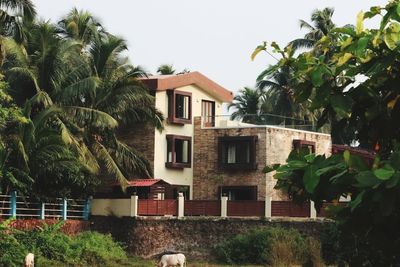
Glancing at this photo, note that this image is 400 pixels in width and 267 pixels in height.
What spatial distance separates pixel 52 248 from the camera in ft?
91.9

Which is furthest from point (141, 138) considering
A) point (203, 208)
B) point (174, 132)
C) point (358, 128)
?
point (358, 128)

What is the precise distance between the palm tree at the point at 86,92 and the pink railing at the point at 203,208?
2.88 m

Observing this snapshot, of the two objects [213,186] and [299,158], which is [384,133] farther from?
[213,186]

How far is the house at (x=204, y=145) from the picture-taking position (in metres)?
37.9

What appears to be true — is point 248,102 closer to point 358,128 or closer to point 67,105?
point 67,105

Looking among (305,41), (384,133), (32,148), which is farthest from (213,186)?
(384,133)

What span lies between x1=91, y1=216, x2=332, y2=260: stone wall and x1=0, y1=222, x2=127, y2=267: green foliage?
2.80 meters

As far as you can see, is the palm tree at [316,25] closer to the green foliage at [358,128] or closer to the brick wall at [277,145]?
the brick wall at [277,145]

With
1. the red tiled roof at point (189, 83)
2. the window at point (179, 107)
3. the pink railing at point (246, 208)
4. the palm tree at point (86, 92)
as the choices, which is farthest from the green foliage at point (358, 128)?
the window at point (179, 107)

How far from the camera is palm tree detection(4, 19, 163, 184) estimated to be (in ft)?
107

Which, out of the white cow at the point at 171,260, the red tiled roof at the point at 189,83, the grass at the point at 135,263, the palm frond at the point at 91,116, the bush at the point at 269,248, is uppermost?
the red tiled roof at the point at 189,83

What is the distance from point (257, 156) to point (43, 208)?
10.6 m

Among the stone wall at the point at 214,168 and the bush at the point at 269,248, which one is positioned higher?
the stone wall at the point at 214,168

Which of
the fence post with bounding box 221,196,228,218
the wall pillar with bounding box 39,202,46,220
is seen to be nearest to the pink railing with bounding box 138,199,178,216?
the fence post with bounding box 221,196,228,218
